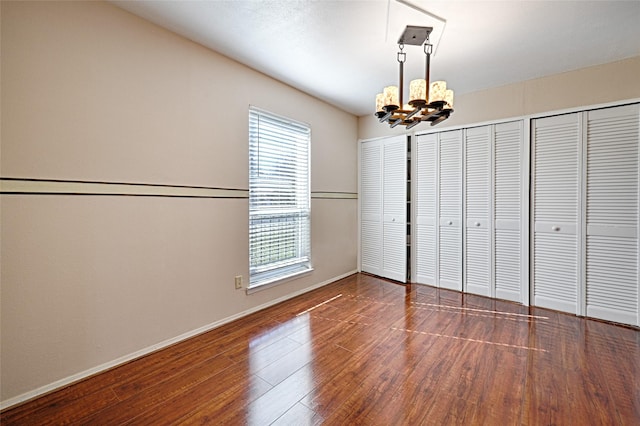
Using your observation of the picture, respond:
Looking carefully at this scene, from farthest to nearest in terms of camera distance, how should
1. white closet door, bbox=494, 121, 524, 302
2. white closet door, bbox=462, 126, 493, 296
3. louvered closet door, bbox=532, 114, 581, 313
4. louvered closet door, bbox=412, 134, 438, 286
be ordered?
louvered closet door, bbox=412, 134, 438, 286
white closet door, bbox=462, 126, 493, 296
white closet door, bbox=494, 121, 524, 302
louvered closet door, bbox=532, 114, 581, 313

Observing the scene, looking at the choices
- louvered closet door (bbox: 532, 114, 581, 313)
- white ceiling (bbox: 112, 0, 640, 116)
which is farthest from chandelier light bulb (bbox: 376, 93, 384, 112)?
louvered closet door (bbox: 532, 114, 581, 313)

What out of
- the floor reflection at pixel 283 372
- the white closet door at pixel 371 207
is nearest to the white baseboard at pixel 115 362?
the floor reflection at pixel 283 372

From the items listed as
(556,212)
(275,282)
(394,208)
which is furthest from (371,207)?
(556,212)

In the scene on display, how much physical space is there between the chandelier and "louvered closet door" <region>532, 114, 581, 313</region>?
172 centimetres

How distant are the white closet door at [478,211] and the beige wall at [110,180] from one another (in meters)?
2.71

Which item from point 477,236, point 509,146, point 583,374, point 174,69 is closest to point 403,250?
point 477,236

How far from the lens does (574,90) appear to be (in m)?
3.06

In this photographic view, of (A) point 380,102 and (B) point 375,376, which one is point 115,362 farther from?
(A) point 380,102

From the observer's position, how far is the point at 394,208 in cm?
432

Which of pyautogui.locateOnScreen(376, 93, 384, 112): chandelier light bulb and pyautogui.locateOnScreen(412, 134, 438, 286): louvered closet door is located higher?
pyautogui.locateOnScreen(376, 93, 384, 112): chandelier light bulb

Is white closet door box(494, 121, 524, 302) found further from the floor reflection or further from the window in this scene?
the floor reflection

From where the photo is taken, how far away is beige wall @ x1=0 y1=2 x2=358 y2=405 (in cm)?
172

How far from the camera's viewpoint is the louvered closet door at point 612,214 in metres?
2.77

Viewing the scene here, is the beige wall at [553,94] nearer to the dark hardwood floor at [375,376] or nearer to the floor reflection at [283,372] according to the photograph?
the dark hardwood floor at [375,376]
